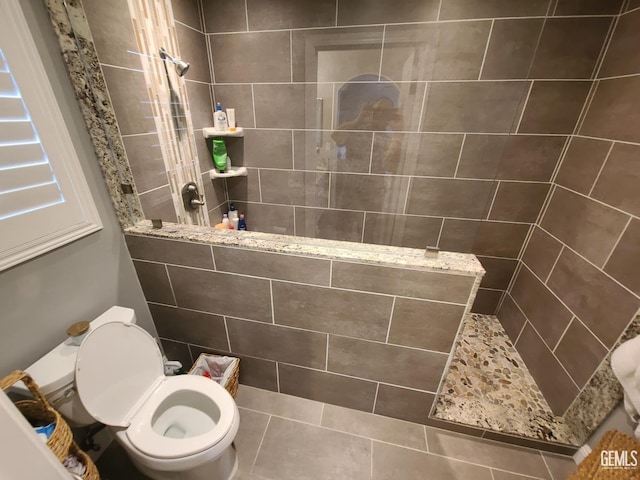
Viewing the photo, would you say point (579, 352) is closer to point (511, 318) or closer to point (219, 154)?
point (511, 318)

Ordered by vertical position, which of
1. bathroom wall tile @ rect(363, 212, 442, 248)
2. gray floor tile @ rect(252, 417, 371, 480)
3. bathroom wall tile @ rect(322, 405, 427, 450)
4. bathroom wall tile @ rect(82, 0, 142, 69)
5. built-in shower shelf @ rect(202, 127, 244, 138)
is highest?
bathroom wall tile @ rect(82, 0, 142, 69)

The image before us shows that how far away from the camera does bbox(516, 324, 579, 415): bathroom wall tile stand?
1324 mm

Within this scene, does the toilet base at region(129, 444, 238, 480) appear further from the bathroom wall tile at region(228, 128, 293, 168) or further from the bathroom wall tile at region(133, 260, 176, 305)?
the bathroom wall tile at region(228, 128, 293, 168)

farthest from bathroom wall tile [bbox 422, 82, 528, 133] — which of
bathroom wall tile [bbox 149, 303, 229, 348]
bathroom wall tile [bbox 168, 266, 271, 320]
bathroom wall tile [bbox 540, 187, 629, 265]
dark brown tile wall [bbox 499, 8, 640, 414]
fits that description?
bathroom wall tile [bbox 149, 303, 229, 348]

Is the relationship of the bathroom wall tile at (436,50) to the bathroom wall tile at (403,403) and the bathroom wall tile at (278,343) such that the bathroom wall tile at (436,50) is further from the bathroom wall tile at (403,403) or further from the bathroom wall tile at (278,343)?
the bathroom wall tile at (403,403)

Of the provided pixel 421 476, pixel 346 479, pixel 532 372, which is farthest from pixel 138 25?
pixel 532 372

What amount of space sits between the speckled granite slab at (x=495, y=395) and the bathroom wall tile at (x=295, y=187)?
1.21 meters

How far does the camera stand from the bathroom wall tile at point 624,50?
3.81ft

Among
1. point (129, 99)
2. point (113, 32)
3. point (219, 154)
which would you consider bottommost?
point (219, 154)

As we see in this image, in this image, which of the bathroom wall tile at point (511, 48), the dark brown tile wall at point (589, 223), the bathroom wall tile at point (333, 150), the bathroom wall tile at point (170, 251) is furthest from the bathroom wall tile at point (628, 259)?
the bathroom wall tile at point (170, 251)

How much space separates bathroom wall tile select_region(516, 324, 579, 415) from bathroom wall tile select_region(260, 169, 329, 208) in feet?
5.17

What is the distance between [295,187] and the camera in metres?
1.95

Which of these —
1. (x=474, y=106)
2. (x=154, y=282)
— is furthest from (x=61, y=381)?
(x=474, y=106)

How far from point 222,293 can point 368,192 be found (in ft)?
3.79
